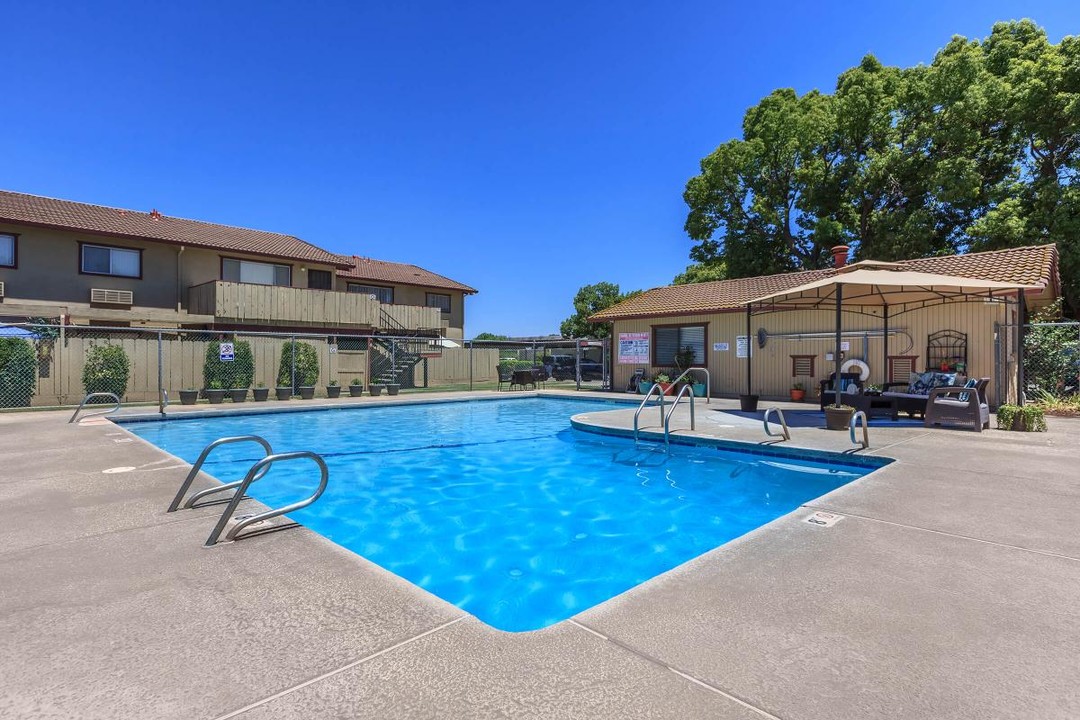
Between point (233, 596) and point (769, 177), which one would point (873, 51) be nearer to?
point (769, 177)

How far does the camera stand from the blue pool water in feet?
14.3

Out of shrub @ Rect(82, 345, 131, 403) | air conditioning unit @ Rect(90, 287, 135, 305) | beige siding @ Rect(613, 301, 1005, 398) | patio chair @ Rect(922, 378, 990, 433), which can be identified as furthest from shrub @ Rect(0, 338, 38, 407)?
patio chair @ Rect(922, 378, 990, 433)

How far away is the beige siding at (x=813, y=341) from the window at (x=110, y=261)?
1735cm

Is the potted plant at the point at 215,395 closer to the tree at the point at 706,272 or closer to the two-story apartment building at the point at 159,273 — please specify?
the two-story apartment building at the point at 159,273

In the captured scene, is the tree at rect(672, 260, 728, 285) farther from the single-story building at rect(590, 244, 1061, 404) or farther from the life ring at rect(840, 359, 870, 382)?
the life ring at rect(840, 359, 870, 382)

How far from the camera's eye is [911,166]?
21.5 metres

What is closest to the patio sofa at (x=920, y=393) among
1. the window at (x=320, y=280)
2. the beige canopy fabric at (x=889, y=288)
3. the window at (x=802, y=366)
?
the beige canopy fabric at (x=889, y=288)

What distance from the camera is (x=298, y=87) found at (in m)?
15.5

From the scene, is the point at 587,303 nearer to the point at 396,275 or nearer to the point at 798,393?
the point at 396,275

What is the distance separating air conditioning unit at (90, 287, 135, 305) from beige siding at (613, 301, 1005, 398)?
17150 mm

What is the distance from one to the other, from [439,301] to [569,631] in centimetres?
2834

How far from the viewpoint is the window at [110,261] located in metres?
17.4

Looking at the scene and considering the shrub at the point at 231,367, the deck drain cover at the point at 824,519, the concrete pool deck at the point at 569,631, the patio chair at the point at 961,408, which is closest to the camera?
the concrete pool deck at the point at 569,631

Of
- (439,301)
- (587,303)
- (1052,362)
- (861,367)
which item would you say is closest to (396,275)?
(439,301)
